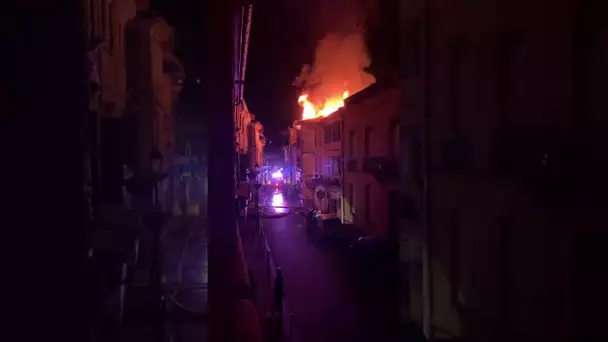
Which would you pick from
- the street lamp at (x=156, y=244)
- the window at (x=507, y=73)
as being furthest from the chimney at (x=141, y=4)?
the window at (x=507, y=73)

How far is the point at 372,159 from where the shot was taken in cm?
1517

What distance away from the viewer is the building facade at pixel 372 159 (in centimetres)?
1395

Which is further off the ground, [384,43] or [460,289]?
[384,43]

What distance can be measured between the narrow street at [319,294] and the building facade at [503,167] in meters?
1.43

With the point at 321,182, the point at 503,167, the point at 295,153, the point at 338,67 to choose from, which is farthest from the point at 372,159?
the point at 295,153

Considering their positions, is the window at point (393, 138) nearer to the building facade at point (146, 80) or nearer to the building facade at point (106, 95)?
the building facade at point (146, 80)

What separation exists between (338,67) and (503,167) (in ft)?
70.5

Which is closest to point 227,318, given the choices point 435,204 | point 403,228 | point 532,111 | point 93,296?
point 93,296

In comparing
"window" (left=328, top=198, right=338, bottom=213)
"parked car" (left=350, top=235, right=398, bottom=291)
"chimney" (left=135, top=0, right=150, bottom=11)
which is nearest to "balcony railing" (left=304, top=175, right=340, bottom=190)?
"window" (left=328, top=198, right=338, bottom=213)

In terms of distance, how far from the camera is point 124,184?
6.34 meters

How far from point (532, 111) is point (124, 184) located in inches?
222

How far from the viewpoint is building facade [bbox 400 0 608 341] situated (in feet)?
16.1

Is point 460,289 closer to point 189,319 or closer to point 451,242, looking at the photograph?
point 451,242

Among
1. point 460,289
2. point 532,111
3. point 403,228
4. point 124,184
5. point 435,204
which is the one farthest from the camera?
point 403,228
